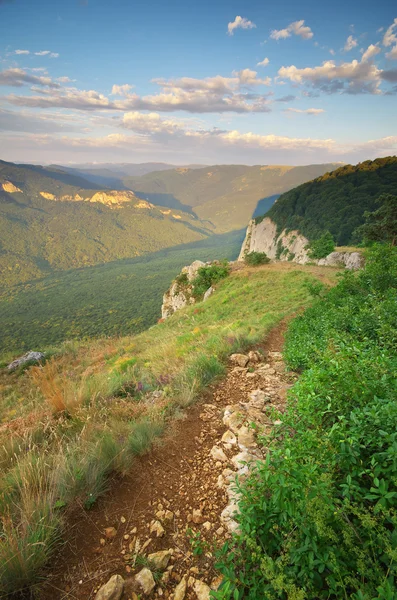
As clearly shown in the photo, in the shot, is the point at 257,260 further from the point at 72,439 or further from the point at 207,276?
the point at 72,439

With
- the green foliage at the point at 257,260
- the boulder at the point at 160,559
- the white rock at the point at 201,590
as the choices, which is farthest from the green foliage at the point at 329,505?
the green foliage at the point at 257,260

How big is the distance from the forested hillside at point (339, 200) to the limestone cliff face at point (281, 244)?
1594 millimetres

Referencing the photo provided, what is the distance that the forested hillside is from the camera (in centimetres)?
4397

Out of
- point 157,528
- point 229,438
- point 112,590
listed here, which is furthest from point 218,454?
point 112,590

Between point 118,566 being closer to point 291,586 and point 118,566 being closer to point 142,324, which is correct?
point 291,586

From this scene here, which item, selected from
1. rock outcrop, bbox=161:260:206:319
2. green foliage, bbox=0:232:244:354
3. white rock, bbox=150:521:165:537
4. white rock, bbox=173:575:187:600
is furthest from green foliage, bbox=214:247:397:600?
green foliage, bbox=0:232:244:354

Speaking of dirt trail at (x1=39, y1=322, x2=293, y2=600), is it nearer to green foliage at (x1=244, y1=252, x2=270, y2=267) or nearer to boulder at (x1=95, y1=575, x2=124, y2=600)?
boulder at (x1=95, y1=575, x2=124, y2=600)

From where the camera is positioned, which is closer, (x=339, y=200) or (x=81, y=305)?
(x=339, y=200)

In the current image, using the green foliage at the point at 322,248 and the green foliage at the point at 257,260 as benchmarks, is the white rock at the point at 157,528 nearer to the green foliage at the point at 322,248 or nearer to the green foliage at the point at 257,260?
the green foliage at the point at 257,260

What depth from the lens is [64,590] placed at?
200 centimetres

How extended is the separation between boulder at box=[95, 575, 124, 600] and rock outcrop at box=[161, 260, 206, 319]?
26.1 metres

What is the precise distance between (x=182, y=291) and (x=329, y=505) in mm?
29385

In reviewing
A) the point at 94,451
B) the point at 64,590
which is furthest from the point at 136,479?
the point at 64,590

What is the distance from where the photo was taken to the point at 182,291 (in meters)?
30.8
